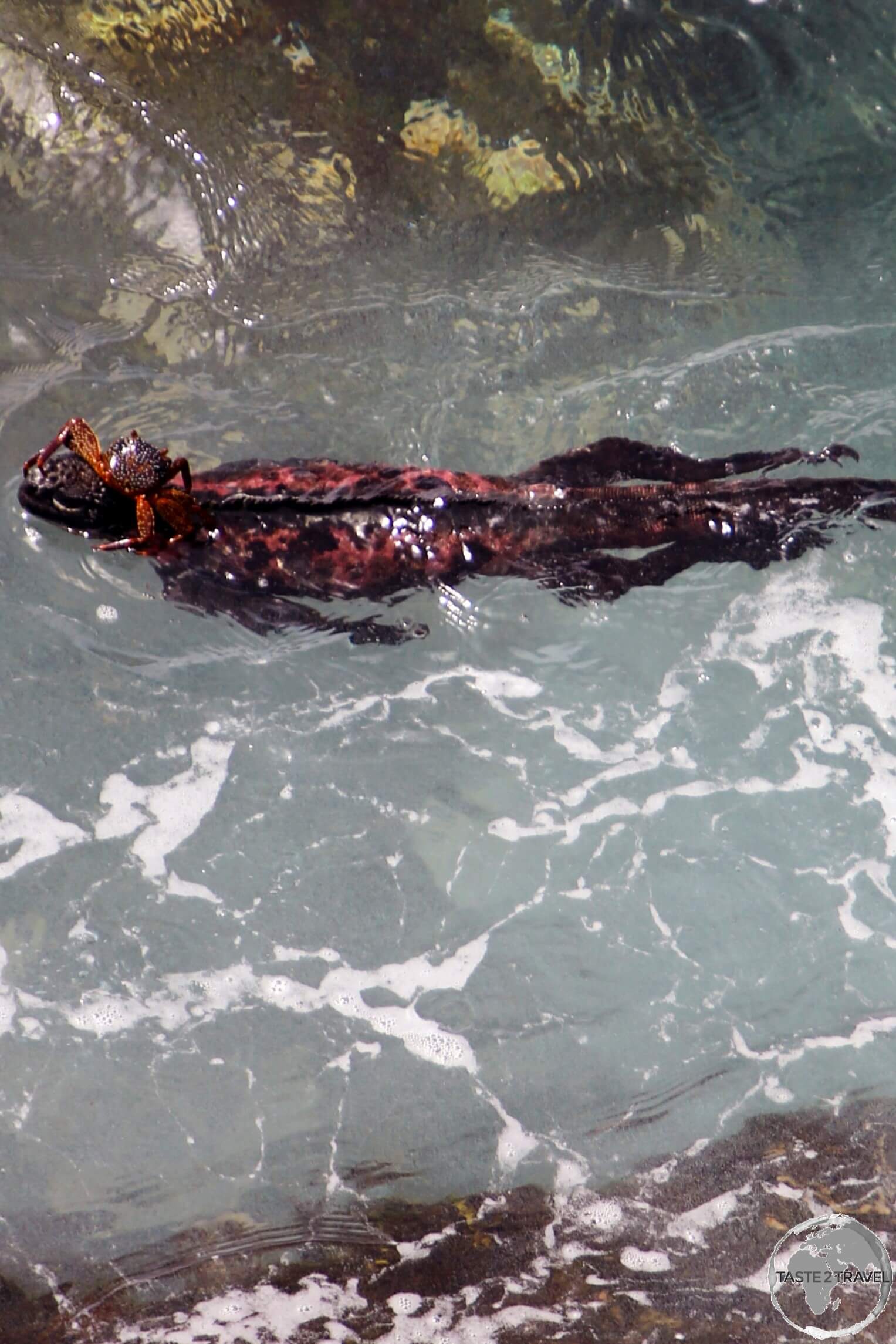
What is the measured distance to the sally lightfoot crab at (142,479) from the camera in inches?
241

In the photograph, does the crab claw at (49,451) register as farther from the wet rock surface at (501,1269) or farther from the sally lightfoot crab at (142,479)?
the wet rock surface at (501,1269)

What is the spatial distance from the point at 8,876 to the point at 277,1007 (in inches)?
86.9

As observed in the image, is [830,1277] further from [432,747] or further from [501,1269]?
[432,747]

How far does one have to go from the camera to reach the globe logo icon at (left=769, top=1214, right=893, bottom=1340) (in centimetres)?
679

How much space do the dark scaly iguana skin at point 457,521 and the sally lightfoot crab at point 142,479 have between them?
0.31 feet

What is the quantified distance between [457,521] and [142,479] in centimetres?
212

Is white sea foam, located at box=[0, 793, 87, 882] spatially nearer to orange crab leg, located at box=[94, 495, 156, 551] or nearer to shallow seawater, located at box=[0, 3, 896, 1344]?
shallow seawater, located at box=[0, 3, 896, 1344]

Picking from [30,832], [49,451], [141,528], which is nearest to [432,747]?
[141,528]

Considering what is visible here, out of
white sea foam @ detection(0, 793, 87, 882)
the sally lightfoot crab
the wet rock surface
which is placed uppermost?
the sally lightfoot crab

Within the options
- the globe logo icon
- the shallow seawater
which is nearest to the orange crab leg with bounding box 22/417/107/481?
the shallow seawater

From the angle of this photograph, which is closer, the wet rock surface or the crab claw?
the crab claw

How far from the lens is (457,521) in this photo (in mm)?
6586

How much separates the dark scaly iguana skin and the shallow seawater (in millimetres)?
230

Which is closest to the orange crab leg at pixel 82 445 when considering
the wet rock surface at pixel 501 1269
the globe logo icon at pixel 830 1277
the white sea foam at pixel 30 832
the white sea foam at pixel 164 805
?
the white sea foam at pixel 164 805
